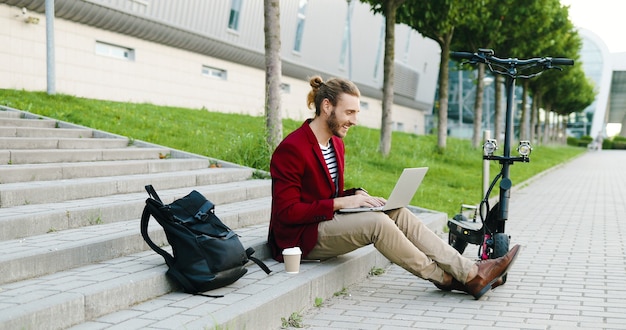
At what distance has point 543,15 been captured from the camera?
84.5 feet

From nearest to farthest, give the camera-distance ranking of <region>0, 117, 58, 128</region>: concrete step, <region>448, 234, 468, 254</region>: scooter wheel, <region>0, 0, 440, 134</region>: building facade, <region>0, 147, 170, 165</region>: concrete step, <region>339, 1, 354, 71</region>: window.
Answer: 1. <region>448, 234, 468, 254</region>: scooter wheel
2. <region>0, 147, 170, 165</region>: concrete step
3. <region>0, 117, 58, 128</region>: concrete step
4. <region>0, 0, 440, 134</region>: building facade
5. <region>339, 1, 354, 71</region>: window

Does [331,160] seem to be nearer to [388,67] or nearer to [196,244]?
[196,244]

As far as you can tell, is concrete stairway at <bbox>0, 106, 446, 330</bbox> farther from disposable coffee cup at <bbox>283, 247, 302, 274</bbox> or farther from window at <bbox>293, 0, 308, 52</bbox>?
window at <bbox>293, 0, 308, 52</bbox>

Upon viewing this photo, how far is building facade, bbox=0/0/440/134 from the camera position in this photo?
18578 millimetres

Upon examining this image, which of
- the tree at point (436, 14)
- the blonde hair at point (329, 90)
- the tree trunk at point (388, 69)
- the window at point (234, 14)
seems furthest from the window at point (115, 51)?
the blonde hair at point (329, 90)

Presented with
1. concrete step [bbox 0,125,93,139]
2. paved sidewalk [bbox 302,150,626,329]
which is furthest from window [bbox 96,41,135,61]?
paved sidewalk [bbox 302,150,626,329]

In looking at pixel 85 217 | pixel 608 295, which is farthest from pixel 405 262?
pixel 85 217

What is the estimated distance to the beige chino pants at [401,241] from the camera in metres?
5.44

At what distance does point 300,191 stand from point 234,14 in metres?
23.0

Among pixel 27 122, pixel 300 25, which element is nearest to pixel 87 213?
pixel 27 122

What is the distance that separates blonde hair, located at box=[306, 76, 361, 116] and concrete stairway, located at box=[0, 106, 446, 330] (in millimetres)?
1260

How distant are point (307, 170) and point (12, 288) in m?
2.23

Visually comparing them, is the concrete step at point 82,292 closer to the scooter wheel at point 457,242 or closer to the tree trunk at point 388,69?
the scooter wheel at point 457,242

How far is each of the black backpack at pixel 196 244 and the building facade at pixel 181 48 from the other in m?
8.76
